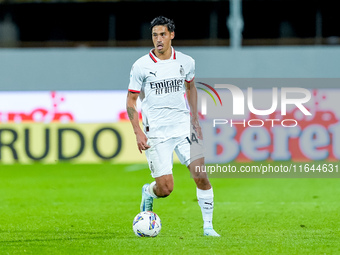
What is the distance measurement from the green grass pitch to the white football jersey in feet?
3.73

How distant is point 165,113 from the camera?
22.9 ft

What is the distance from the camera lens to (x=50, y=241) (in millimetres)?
6977

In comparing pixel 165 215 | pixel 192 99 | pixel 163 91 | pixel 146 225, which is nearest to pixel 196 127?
pixel 192 99

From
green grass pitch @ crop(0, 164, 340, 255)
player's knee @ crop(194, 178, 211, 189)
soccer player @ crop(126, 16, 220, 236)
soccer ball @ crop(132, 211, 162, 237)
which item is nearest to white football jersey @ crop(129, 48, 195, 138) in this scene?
soccer player @ crop(126, 16, 220, 236)

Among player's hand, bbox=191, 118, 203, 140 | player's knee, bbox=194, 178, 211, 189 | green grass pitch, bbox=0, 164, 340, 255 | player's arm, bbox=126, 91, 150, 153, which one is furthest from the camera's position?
player's hand, bbox=191, 118, 203, 140

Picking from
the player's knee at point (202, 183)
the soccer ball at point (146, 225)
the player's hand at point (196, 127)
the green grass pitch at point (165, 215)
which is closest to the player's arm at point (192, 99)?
the player's hand at point (196, 127)

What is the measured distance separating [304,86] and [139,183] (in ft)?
26.4

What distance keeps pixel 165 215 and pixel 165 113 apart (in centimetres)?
251

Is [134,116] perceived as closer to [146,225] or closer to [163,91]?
[163,91]

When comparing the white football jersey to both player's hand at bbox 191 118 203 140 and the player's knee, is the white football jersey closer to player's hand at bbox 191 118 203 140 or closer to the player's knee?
player's hand at bbox 191 118 203 140

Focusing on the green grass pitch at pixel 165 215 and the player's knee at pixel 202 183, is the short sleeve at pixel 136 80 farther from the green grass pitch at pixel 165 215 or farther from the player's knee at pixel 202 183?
the green grass pitch at pixel 165 215

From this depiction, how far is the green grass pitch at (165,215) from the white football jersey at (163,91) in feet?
3.73

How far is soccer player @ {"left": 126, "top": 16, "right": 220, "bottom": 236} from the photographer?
22.5 ft

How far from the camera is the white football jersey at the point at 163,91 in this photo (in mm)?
6867
